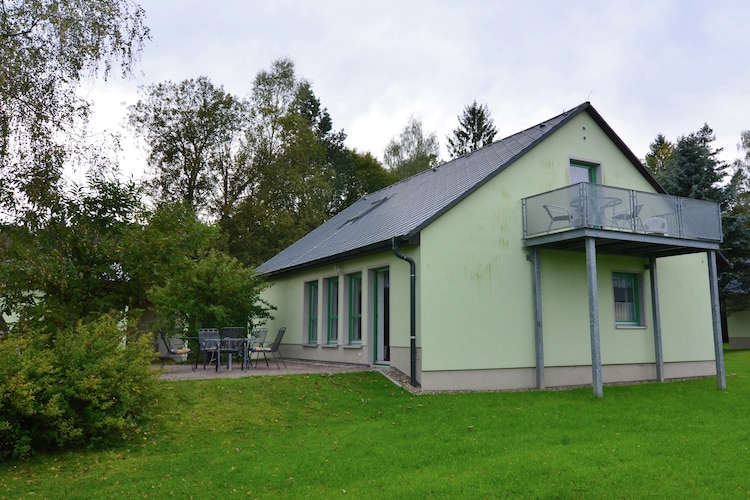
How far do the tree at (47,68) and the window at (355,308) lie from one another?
8048 mm

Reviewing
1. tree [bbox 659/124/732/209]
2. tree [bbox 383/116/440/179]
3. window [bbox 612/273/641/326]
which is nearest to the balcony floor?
window [bbox 612/273/641/326]

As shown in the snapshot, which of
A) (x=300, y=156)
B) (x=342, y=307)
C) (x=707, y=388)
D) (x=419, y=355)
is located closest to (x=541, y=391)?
(x=419, y=355)

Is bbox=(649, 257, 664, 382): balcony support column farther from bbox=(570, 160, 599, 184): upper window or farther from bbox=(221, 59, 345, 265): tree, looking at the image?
bbox=(221, 59, 345, 265): tree

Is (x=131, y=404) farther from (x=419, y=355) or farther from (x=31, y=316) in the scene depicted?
(x=419, y=355)

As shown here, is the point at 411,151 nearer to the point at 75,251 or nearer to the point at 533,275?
the point at 533,275

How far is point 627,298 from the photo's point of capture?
15.1 m

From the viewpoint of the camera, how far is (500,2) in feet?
36.9

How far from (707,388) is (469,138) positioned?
3128 cm

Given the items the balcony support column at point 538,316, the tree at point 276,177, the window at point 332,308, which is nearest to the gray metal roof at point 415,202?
the window at point 332,308

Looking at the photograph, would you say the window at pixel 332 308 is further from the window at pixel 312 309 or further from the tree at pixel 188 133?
the tree at pixel 188 133

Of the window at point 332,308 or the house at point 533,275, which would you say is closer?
the house at point 533,275

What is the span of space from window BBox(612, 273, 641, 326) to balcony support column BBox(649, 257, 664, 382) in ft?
1.29

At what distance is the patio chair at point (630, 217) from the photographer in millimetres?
12344

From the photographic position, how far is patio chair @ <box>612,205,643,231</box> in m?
12.3
